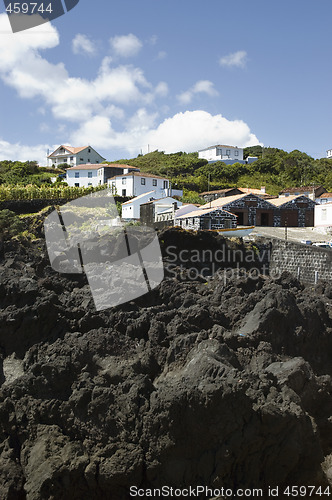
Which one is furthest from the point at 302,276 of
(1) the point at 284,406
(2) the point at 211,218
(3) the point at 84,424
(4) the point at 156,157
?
(4) the point at 156,157

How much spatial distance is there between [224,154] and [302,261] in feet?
168

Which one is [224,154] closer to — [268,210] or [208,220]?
[268,210]

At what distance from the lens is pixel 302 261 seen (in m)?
18.7

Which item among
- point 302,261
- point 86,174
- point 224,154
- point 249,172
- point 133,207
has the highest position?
point 224,154

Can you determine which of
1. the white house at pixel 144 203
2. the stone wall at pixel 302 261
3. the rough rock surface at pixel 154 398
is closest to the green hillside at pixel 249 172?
the white house at pixel 144 203

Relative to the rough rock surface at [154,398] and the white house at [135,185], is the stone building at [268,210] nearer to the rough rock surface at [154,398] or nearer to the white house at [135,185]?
the white house at [135,185]

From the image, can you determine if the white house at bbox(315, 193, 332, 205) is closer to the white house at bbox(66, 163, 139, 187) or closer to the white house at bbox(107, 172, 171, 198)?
the white house at bbox(107, 172, 171, 198)

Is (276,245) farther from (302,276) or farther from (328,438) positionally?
(328,438)

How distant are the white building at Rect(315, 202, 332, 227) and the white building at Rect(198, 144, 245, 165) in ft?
115

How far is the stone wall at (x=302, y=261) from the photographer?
1761 cm

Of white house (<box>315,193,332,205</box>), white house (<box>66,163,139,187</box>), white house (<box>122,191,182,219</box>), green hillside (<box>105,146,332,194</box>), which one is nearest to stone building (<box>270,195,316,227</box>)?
white house (<box>315,193,332,205</box>)

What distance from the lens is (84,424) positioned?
739cm

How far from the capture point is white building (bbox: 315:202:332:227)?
32062 mm

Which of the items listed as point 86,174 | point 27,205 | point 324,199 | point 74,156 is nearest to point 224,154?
point 74,156
